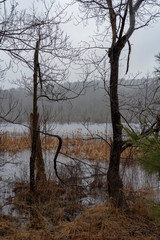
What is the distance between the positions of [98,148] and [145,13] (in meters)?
6.71

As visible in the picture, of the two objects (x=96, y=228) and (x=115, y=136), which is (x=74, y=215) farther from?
(x=115, y=136)

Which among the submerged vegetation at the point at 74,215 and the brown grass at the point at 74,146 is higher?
the brown grass at the point at 74,146

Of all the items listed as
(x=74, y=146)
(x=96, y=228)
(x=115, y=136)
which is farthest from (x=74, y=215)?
(x=74, y=146)

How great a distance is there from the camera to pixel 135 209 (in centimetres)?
446

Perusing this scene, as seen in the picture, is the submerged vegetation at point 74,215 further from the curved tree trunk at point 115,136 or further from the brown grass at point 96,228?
the curved tree trunk at point 115,136

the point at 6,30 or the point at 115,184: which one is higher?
the point at 6,30

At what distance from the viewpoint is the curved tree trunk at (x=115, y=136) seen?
393 centimetres

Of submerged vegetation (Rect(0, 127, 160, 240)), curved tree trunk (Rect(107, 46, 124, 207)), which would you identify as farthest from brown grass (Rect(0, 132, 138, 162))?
curved tree trunk (Rect(107, 46, 124, 207))

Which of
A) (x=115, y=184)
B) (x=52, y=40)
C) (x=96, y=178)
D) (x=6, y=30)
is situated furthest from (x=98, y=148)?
(x=6, y=30)

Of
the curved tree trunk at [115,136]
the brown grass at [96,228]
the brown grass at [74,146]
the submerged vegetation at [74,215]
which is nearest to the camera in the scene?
the brown grass at [96,228]

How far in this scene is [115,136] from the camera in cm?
396

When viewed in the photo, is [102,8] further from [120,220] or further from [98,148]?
[98,148]

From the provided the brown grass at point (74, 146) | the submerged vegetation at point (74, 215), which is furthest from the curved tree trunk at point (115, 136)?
the brown grass at point (74, 146)

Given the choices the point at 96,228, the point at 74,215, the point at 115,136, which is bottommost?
the point at 74,215
